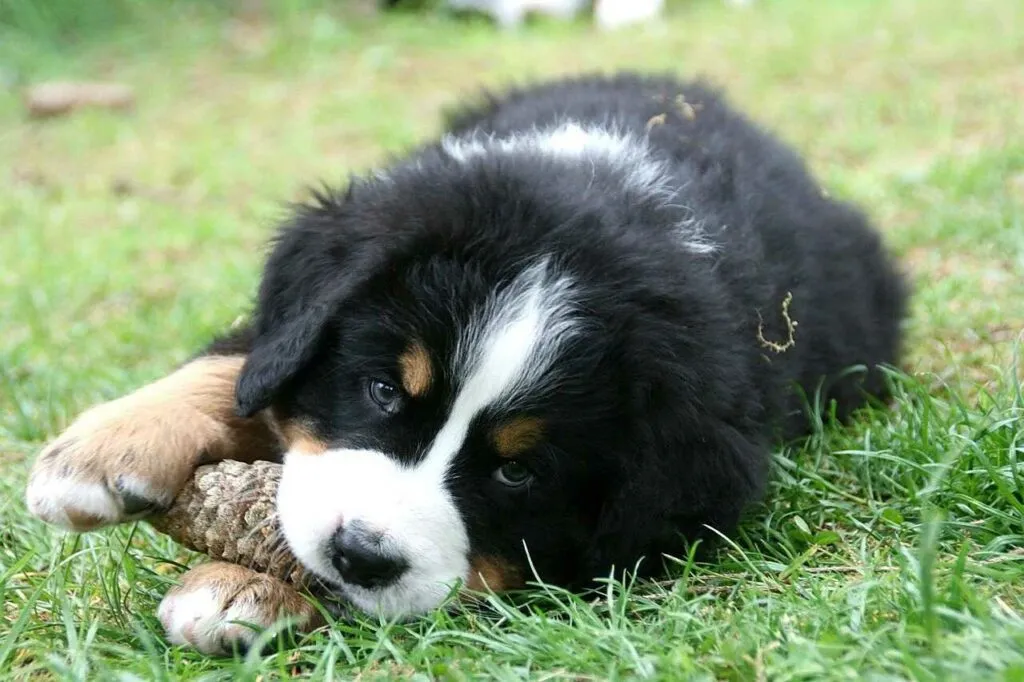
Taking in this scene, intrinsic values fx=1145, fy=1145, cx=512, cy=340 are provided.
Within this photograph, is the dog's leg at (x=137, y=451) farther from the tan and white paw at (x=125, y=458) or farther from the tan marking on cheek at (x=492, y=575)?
the tan marking on cheek at (x=492, y=575)

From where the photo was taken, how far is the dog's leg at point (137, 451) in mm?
2680

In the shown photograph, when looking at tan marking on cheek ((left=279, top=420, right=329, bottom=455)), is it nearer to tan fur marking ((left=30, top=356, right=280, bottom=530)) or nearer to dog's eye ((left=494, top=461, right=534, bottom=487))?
tan fur marking ((left=30, top=356, right=280, bottom=530))

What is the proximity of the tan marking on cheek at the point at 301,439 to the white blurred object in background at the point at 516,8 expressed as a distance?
32.2ft

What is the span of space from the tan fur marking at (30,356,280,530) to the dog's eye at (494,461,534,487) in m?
0.71

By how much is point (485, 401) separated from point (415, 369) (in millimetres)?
189

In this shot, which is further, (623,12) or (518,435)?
(623,12)

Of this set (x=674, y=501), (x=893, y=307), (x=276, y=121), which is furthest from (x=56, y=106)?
(x=674, y=501)

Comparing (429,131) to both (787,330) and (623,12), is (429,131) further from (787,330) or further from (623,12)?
(787,330)

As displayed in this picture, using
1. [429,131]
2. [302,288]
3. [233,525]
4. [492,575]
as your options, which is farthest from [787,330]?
[429,131]

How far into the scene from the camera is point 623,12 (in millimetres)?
12305

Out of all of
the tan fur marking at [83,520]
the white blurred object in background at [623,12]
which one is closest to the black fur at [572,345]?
the tan fur marking at [83,520]

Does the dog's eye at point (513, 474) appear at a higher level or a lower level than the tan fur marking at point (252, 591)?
higher

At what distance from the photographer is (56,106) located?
9.07 metres


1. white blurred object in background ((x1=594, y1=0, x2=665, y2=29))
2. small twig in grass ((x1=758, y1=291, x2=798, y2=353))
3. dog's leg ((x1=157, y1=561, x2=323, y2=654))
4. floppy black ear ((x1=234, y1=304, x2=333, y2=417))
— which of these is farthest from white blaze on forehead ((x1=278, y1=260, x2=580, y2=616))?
white blurred object in background ((x1=594, y1=0, x2=665, y2=29))
